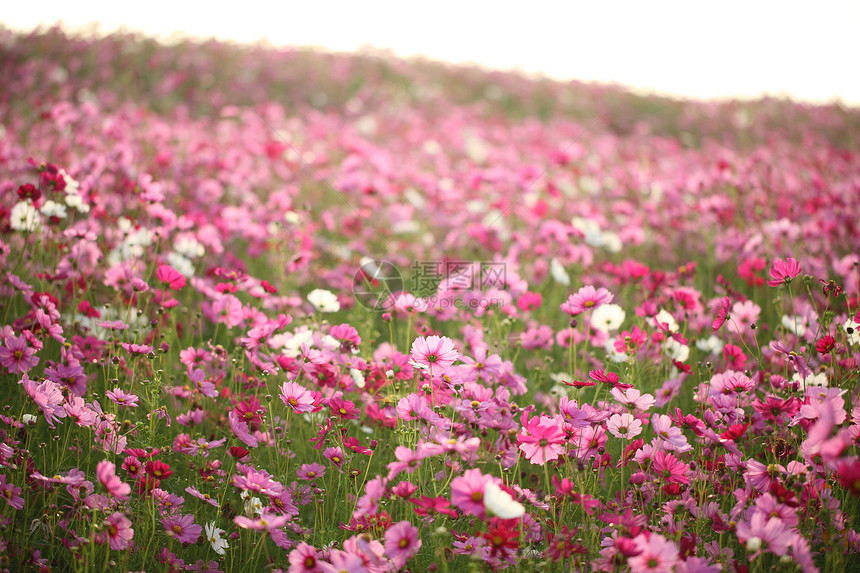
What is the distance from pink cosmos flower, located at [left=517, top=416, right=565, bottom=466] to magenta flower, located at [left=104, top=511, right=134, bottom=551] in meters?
0.88

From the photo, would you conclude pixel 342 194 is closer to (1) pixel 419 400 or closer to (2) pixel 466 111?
(1) pixel 419 400

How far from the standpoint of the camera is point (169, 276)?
2.01 m

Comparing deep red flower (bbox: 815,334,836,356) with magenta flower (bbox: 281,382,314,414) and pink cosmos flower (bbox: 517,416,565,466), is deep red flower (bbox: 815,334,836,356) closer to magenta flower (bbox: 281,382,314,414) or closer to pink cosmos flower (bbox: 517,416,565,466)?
pink cosmos flower (bbox: 517,416,565,466)

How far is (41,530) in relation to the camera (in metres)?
1.50

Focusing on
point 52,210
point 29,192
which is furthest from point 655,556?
point 52,210

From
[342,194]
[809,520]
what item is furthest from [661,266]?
[809,520]

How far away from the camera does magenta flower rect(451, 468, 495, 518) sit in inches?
45.9

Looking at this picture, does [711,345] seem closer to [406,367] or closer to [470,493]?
[406,367]

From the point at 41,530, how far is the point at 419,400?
986 mm

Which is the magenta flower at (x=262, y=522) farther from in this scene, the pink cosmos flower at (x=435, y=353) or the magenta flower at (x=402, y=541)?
the pink cosmos flower at (x=435, y=353)

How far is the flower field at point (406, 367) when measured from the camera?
1.40m

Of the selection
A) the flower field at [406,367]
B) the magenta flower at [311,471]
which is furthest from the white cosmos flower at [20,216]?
the magenta flower at [311,471]

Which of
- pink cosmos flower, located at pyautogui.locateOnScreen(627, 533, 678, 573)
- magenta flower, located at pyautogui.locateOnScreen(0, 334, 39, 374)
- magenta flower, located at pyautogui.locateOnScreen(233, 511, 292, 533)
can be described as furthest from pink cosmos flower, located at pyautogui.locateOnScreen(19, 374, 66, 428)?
pink cosmos flower, located at pyautogui.locateOnScreen(627, 533, 678, 573)

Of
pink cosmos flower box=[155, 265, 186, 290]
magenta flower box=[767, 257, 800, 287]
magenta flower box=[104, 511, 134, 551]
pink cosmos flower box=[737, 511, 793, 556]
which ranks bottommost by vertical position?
magenta flower box=[104, 511, 134, 551]
